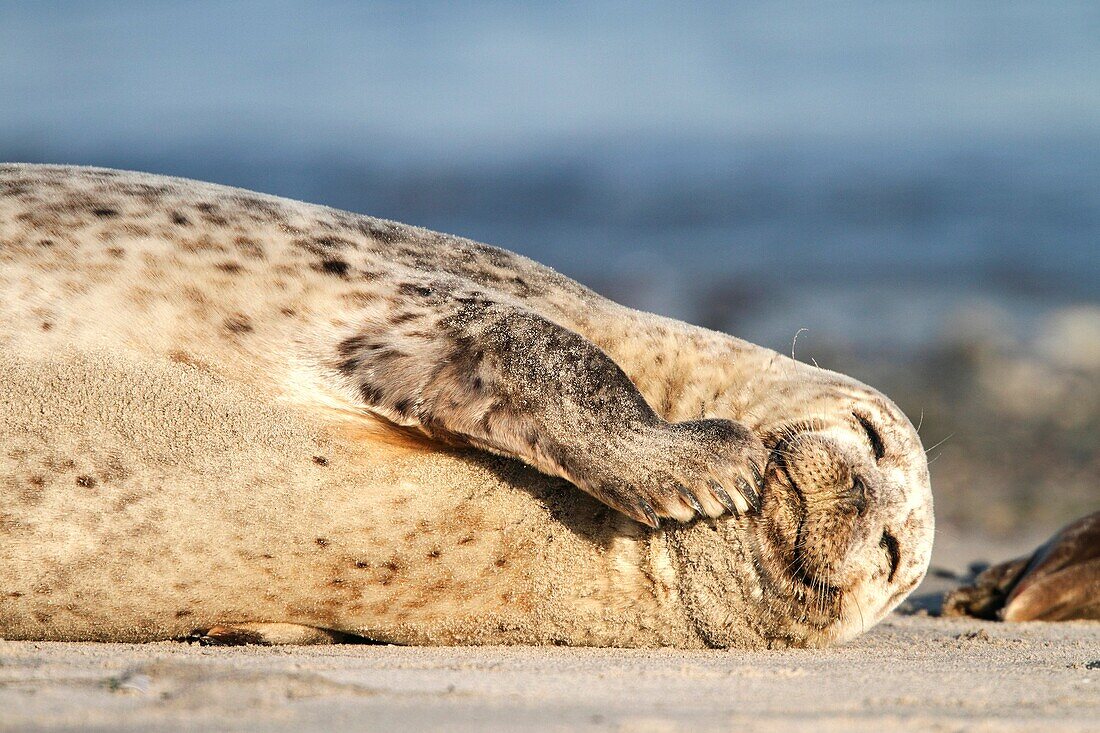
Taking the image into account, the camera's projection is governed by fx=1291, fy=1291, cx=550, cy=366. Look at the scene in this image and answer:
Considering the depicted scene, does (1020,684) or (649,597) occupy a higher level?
(1020,684)

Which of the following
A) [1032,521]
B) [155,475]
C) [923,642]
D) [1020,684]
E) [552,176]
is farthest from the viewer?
[552,176]

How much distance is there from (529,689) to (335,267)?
1751mm

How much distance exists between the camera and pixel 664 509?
354 cm

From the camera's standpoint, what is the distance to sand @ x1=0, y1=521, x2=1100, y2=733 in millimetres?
2348

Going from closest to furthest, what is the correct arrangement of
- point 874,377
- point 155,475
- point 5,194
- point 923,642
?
point 155,475
point 5,194
point 923,642
point 874,377

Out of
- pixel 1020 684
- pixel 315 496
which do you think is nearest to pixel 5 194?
pixel 315 496

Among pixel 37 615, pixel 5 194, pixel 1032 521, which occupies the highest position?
pixel 5 194

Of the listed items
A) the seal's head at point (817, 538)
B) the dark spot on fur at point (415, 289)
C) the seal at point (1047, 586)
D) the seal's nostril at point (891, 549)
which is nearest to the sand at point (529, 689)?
the seal's head at point (817, 538)

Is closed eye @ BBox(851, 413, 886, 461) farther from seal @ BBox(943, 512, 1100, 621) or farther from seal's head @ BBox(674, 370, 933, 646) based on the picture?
seal @ BBox(943, 512, 1100, 621)

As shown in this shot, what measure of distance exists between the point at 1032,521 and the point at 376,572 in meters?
6.28

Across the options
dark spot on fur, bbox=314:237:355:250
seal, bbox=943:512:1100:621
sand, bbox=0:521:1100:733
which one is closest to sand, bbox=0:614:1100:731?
sand, bbox=0:521:1100:733

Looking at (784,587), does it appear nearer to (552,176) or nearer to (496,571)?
(496,571)

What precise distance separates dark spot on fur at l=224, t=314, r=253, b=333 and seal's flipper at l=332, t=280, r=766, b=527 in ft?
1.00

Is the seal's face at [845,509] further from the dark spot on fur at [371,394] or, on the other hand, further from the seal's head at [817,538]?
the dark spot on fur at [371,394]
